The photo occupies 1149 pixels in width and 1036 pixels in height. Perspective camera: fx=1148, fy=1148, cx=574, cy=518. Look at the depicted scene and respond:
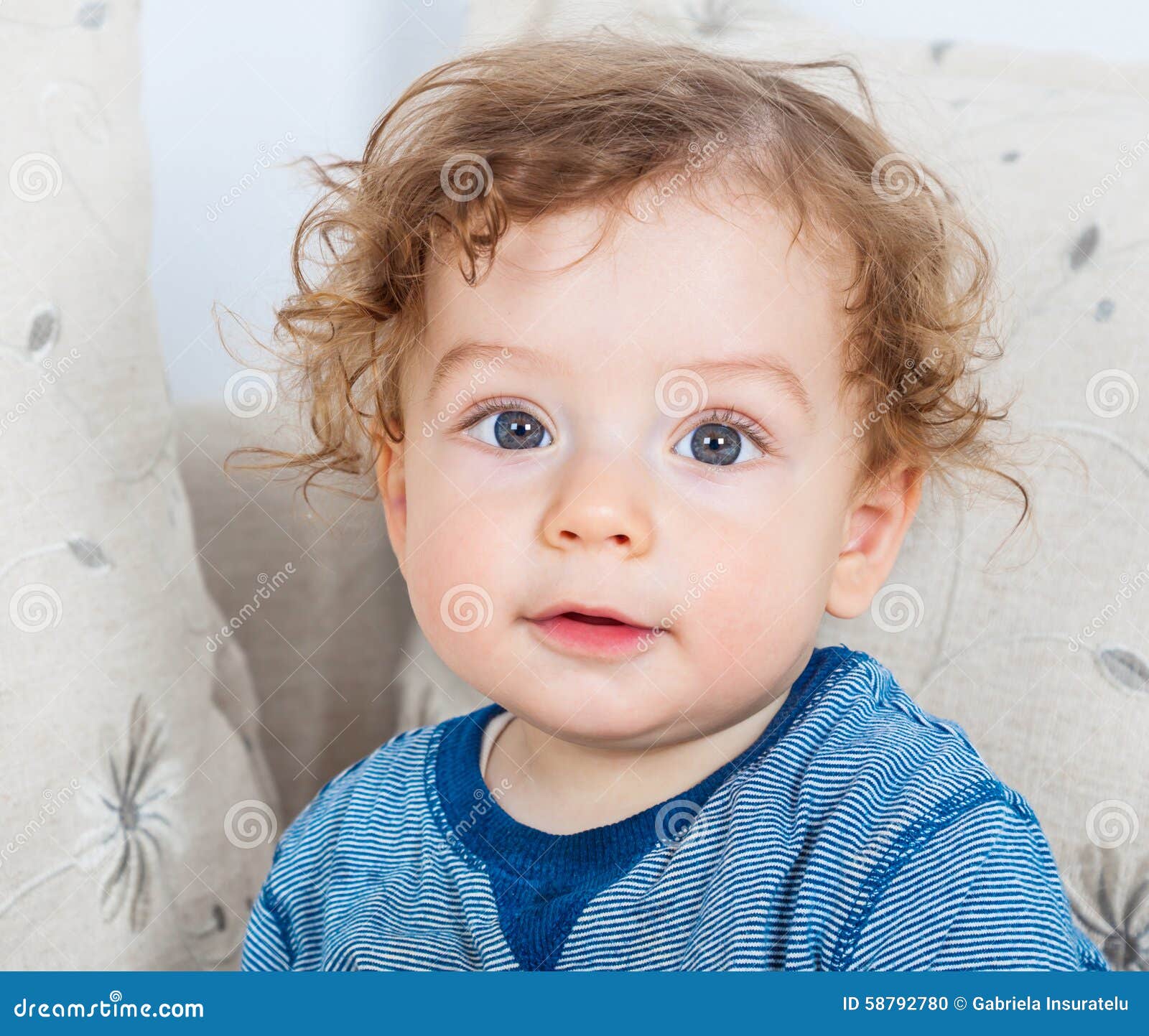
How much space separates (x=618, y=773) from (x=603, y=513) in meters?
0.29

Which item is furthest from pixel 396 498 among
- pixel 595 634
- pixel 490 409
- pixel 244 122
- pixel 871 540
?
pixel 244 122

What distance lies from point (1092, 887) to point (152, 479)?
1012 millimetres

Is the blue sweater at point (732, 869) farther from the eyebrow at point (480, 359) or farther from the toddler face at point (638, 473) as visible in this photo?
the eyebrow at point (480, 359)

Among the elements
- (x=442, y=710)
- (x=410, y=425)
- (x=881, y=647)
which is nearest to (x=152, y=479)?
(x=410, y=425)

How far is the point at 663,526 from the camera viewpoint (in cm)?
87

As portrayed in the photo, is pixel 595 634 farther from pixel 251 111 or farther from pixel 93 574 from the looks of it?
pixel 251 111

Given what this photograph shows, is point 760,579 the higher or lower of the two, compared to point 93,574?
higher

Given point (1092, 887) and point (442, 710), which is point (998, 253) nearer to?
point (1092, 887)

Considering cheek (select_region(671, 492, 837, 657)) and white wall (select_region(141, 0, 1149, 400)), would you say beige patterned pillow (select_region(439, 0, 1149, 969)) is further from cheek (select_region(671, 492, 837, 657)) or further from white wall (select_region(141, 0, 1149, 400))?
cheek (select_region(671, 492, 837, 657))

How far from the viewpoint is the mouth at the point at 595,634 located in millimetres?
882

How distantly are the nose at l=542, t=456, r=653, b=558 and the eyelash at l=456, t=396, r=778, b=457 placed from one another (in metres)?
0.08

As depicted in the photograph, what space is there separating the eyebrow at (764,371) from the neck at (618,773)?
22cm

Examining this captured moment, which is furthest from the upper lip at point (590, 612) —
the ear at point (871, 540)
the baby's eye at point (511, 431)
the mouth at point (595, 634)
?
the ear at point (871, 540)

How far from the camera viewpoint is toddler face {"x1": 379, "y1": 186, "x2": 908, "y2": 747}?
34.3 inches
